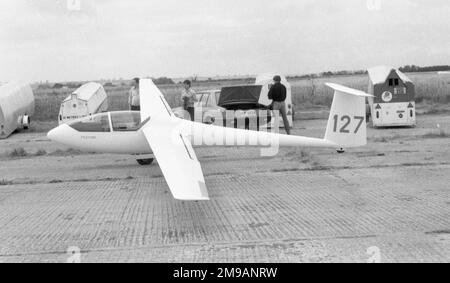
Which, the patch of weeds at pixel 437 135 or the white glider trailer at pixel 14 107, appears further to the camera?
the white glider trailer at pixel 14 107

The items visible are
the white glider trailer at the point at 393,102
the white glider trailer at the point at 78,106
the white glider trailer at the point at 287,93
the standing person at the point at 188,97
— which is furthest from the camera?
the white glider trailer at the point at 78,106

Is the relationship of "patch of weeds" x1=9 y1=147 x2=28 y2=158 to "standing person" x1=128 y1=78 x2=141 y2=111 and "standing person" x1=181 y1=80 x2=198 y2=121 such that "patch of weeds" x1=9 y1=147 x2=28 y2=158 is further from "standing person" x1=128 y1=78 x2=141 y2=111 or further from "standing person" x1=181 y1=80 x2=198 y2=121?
"standing person" x1=181 y1=80 x2=198 y2=121

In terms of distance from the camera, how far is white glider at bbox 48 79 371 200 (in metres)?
10.8

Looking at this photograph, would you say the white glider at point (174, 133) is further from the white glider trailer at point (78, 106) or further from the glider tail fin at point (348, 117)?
the white glider trailer at point (78, 106)

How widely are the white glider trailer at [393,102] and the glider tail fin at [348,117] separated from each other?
7924 millimetres

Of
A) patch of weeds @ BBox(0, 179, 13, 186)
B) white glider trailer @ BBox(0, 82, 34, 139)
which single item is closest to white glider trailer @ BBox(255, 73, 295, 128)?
white glider trailer @ BBox(0, 82, 34, 139)

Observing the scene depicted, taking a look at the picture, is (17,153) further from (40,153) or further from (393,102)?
(393,102)

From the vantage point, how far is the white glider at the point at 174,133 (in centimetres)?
1083

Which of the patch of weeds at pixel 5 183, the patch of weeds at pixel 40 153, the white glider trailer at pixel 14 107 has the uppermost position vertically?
the white glider trailer at pixel 14 107

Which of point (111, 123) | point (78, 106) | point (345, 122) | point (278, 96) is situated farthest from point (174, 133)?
point (78, 106)

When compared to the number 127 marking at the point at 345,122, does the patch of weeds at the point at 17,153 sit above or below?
below

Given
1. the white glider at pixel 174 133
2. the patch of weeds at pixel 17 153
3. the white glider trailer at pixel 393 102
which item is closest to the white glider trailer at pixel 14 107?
the patch of weeds at pixel 17 153
